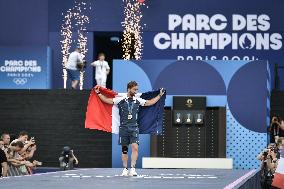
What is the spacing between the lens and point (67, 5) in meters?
29.7

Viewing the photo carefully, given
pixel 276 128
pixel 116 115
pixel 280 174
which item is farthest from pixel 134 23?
pixel 280 174

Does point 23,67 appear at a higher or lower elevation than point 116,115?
higher

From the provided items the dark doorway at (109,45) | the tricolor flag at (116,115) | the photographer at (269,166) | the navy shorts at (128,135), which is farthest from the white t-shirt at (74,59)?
the navy shorts at (128,135)

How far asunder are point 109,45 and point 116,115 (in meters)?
19.1

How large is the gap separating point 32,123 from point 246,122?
5880mm

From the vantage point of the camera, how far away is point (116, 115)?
15.0m

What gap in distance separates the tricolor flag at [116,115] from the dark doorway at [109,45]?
1363 centimetres

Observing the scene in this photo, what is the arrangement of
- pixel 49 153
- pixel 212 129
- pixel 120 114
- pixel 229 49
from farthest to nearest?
pixel 229 49
pixel 49 153
pixel 212 129
pixel 120 114

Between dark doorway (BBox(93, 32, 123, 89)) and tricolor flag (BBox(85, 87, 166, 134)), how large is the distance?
1363 cm

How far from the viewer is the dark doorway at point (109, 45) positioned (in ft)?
99.6

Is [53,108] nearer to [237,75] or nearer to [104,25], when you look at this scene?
[237,75]

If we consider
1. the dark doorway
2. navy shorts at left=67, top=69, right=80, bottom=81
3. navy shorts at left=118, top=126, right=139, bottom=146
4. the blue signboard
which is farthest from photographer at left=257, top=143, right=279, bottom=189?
the dark doorway

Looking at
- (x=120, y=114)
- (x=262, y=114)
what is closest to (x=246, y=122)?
(x=262, y=114)

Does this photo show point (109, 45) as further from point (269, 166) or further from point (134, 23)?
point (269, 166)
